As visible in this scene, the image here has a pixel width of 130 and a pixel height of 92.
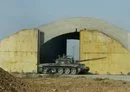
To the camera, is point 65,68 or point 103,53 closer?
point 65,68

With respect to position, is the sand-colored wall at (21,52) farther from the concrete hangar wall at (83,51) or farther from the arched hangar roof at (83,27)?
the arched hangar roof at (83,27)

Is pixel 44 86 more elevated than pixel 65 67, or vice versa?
pixel 65 67

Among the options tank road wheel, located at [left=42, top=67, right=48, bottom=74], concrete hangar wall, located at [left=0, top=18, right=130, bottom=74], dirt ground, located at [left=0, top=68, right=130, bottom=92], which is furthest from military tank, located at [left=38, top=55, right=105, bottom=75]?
dirt ground, located at [left=0, top=68, right=130, bottom=92]

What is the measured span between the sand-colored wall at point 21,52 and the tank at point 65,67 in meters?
4.07

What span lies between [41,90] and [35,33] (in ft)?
141

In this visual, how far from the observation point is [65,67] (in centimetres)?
6028

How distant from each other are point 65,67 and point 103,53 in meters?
6.98

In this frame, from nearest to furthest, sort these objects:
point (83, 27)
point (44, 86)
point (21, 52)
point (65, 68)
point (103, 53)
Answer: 1. point (44, 86)
2. point (65, 68)
3. point (103, 53)
4. point (21, 52)
5. point (83, 27)

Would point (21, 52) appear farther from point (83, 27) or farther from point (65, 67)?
point (83, 27)

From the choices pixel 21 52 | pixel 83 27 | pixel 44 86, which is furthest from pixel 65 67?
pixel 44 86

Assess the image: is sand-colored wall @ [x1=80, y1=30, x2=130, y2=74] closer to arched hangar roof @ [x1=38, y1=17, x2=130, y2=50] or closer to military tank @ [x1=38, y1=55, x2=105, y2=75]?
military tank @ [x1=38, y1=55, x2=105, y2=75]

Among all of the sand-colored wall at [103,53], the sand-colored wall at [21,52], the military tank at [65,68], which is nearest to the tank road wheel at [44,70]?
the military tank at [65,68]

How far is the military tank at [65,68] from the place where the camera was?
5945 centimetres

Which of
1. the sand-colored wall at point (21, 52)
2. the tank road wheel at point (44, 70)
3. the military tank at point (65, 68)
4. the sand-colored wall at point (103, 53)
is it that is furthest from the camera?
the sand-colored wall at point (21, 52)
